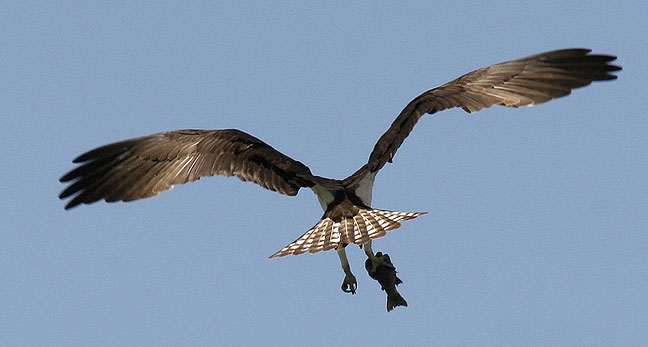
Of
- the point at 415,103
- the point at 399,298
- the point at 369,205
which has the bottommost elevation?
the point at 399,298

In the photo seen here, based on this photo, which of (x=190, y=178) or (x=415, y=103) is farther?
(x=415, y=103)

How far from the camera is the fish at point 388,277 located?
10.5 meters

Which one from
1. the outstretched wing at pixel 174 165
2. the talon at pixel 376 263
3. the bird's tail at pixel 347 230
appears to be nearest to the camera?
the outstretched wing at pixel 174 165

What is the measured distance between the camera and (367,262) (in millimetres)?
11180

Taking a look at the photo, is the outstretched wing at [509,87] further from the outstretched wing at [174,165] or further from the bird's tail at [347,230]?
the outstretched wing at [174,165]

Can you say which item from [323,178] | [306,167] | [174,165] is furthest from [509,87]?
[174,165]

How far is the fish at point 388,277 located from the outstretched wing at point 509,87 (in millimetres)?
941

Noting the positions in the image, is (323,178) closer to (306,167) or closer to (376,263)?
(306,167)

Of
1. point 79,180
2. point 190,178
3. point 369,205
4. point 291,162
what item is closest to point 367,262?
point 369,205

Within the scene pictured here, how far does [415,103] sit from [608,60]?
198 cm

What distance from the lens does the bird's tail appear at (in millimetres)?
9992

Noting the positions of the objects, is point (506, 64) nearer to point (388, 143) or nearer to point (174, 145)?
point (388, 143)

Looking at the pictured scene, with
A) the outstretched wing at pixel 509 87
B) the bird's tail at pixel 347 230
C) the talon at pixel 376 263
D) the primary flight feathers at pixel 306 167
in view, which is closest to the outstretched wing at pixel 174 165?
the primary flight feathers at pixel 306 167

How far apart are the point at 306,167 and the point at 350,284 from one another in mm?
1301
